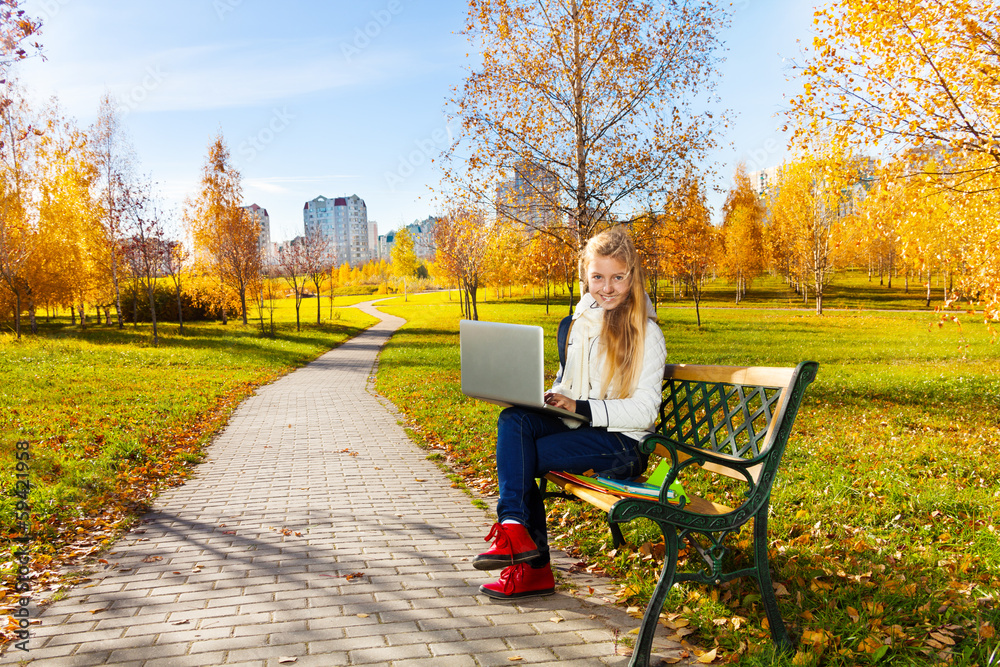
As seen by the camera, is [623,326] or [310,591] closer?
[623,326]

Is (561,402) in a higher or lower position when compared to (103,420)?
higher

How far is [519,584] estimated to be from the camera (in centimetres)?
328

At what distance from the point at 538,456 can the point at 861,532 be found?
7.51 ft

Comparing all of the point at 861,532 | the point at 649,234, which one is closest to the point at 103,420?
the point at 861,532

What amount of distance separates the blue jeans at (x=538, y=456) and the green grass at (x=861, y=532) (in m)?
0.66

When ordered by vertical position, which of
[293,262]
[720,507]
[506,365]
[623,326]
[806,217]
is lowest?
[720,507]

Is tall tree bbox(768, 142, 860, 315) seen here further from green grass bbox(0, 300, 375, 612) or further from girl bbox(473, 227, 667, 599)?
girl bbox(473, 227, 667, 599)

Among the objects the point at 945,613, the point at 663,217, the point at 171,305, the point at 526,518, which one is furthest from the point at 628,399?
the point at 171,305

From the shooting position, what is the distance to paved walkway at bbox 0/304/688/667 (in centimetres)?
276

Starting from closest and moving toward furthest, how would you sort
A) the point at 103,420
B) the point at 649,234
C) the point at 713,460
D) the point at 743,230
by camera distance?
the point at 713,460, the point at 103,420, the point at 649,234, the point at 743,230

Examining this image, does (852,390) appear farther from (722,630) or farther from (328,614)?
(328,614)

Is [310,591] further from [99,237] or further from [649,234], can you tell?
[99,237]

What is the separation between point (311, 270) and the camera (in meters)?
32.4

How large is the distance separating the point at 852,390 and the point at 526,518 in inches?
391
